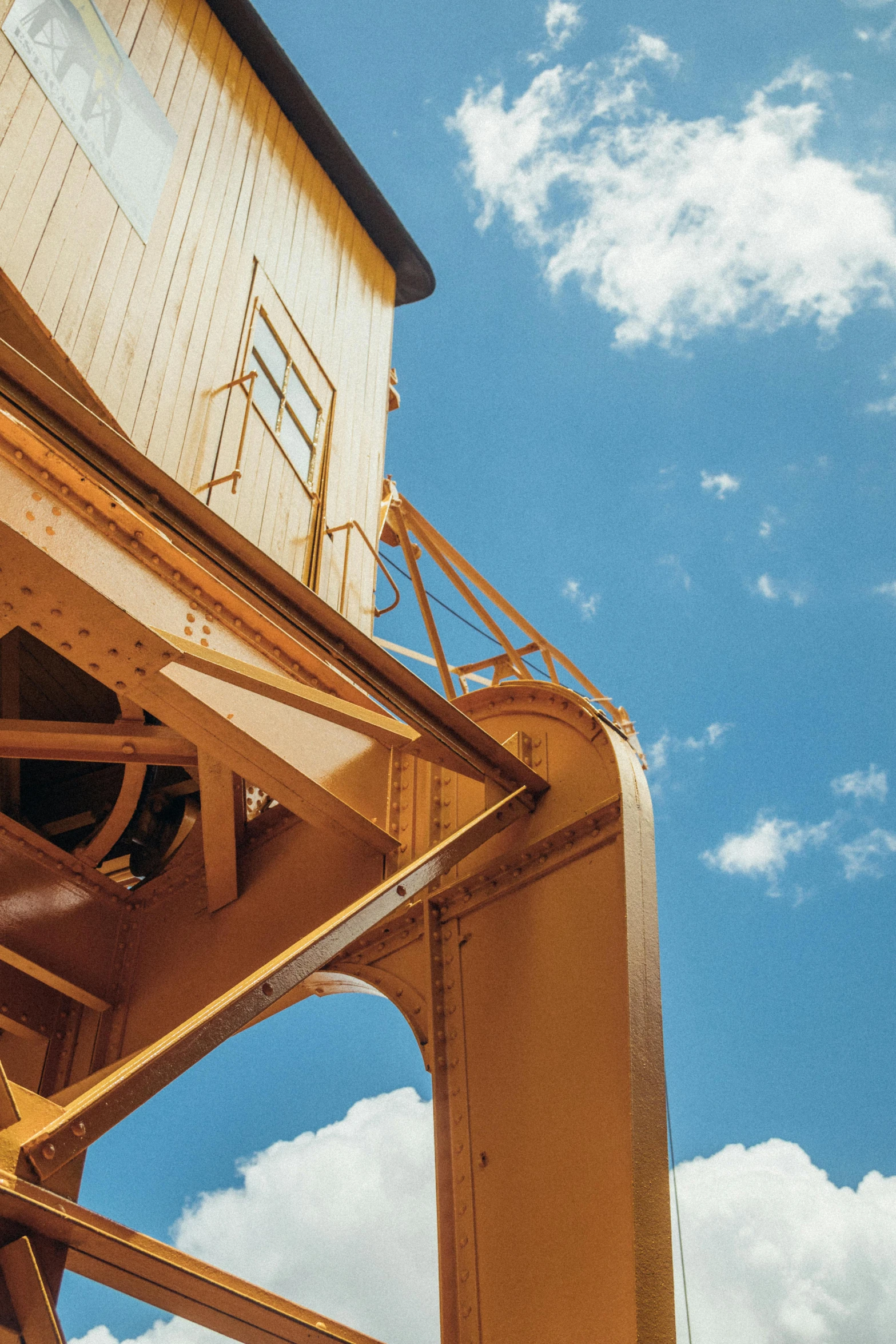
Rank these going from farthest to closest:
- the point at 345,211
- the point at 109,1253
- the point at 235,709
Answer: the point at 345,211 < the point at 235,709 < the point at 109,1253

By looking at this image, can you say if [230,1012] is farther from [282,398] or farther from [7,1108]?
[282,398]

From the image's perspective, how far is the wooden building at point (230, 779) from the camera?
4.00 meters

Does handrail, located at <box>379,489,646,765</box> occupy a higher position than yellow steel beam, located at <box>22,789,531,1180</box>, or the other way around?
handrail, located at <box>379,489,646,765</box>

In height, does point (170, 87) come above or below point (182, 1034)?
above

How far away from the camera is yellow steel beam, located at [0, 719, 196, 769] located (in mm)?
5109

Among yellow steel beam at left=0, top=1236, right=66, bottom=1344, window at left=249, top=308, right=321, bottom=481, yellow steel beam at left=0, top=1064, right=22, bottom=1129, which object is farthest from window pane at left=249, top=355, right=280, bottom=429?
yellow steel beam at left=0, top=1236, right=66, bottom=1344

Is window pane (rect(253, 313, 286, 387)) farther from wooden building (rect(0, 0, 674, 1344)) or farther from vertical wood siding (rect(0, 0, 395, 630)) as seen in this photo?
vertical wood siding (rect(0, 0, 395, 630))

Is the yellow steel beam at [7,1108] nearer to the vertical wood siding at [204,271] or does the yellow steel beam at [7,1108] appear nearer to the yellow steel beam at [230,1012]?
the yellow steel beam at [230,1012]

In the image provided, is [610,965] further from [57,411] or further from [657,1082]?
[57,411]

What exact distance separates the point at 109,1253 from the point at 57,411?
10.1ft

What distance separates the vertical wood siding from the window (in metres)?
0.21

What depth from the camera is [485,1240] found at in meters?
4.42

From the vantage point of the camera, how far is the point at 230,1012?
4.01 metres

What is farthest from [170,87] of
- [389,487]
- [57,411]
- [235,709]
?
[235,709]
